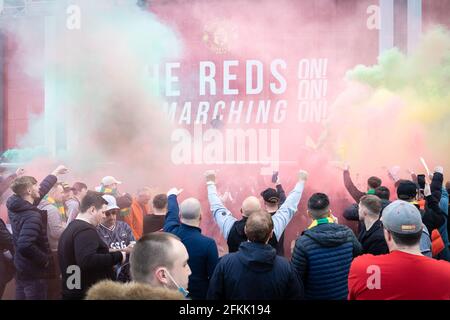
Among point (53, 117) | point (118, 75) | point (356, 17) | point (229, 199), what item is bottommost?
point (229, 199)

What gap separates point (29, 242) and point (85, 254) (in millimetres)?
995

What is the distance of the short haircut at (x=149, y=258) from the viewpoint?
1.87m

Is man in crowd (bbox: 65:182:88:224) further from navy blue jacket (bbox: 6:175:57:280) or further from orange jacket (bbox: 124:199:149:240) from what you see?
orange jacket (bbox: 124:199:149:240)

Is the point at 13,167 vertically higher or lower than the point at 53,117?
lower

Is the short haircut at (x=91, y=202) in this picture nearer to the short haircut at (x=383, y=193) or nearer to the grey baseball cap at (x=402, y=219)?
the grey baseball cap at (x=402, y=219)

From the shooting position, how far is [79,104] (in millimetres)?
7594

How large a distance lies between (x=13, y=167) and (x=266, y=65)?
3.83 meters

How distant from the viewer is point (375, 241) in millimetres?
3332

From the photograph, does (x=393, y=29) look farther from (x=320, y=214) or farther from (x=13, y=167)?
(x=13, y=167)

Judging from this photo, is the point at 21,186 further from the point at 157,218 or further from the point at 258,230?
the point at 258,230

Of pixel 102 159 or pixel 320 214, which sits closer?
pixel 320 214

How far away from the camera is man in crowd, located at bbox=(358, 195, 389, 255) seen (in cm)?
332

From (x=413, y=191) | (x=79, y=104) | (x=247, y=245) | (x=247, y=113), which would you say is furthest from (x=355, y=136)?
(x=247, y=245)

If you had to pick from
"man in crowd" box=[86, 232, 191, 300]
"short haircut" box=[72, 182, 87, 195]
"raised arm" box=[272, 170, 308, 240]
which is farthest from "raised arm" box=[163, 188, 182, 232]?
"short haircut" box=[72, 182, 87, 195]
